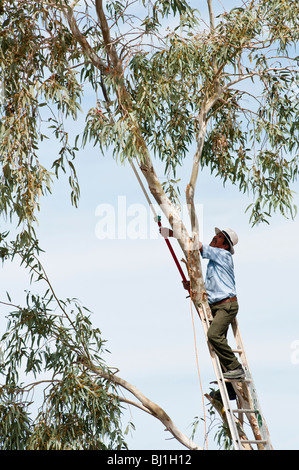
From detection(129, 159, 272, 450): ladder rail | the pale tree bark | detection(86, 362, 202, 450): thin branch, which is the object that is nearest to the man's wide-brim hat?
the pale tree bark

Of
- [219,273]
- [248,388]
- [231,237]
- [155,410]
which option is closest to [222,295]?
[219,273]

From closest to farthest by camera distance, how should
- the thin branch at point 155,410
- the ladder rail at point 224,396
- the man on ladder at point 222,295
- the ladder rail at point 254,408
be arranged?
the ladder rail at point 224,396 → the man on ladder at point 222,295 → the ladder rail at point 254,408 → the thin branch at point 155,410

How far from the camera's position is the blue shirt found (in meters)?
6.16

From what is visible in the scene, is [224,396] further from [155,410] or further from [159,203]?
[159,203]

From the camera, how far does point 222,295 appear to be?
621 cm

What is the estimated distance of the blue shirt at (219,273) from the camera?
6.16 meters

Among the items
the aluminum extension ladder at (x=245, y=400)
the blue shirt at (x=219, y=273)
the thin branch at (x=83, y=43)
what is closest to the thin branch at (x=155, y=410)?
the aluminum extension ladder at (x=245, y=400)

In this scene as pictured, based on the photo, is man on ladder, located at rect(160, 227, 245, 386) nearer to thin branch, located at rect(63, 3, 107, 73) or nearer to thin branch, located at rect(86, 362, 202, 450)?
thin branch, located at rect(86, 362, 202, 450)

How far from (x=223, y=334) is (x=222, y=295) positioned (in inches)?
12.2

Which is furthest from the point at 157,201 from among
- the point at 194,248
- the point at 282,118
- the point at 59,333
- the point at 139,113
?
the point at 282,118

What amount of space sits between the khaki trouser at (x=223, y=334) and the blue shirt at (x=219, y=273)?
Result: 0.32 feet

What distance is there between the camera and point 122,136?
606 centimetres

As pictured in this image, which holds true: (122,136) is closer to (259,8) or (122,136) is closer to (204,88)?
(204,88)

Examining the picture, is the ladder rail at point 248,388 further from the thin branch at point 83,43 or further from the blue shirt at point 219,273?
A: the thin branch at point 83,43
